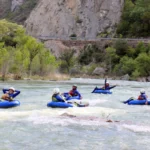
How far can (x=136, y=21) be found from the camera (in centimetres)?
8500

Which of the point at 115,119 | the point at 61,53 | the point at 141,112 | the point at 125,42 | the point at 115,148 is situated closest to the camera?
the point at 115,148

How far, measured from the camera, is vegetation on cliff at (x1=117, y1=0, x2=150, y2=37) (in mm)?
84125

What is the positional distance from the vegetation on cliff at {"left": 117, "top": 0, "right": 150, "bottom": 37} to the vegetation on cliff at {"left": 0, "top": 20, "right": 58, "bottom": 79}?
116 ft

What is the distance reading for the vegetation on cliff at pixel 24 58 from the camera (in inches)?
1879

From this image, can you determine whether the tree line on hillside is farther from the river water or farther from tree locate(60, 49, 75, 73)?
the river water

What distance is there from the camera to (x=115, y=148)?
11.7m

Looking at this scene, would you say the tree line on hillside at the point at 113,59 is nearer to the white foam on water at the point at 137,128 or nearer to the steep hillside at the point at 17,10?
the white foam on water at the point at 137,128

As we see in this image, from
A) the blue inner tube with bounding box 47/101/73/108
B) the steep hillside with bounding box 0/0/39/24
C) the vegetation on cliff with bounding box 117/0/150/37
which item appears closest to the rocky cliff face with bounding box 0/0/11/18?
the steep hillside with bounding box 0/0/39/24

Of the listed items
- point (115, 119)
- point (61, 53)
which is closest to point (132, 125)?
point (115, 119)

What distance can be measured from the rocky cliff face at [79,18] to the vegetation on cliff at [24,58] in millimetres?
37754

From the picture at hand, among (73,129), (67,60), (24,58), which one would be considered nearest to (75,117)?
(73,129)

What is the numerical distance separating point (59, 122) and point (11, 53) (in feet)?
117

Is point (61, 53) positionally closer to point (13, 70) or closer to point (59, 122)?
point (13, 70)

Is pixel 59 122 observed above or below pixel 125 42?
below
